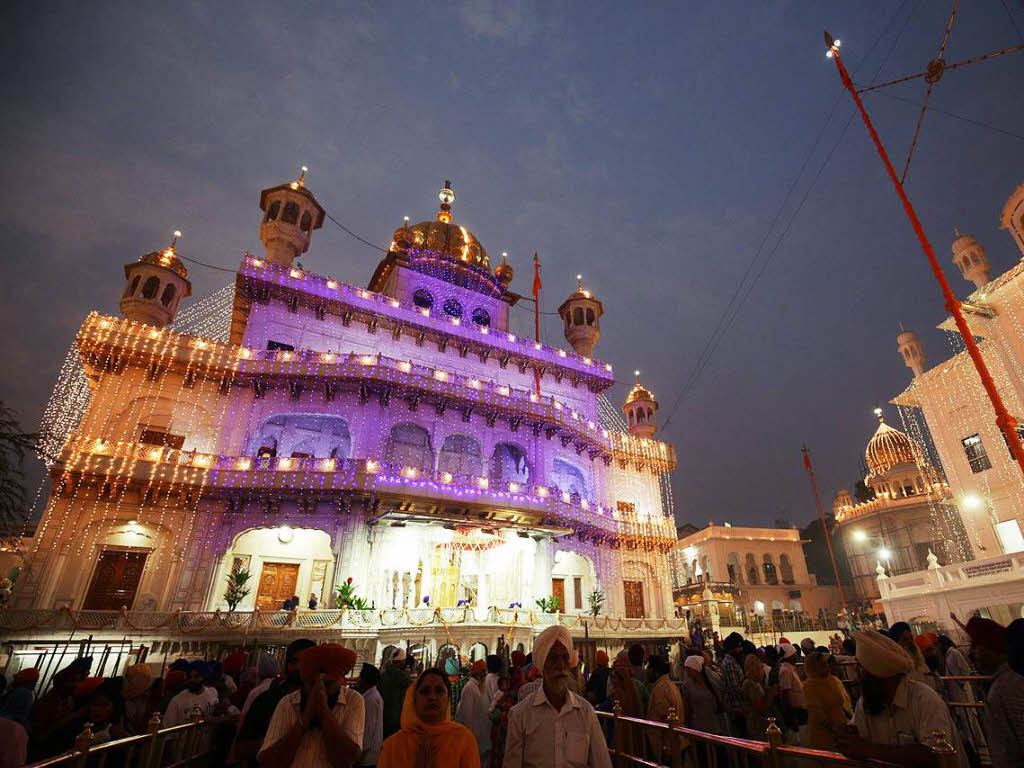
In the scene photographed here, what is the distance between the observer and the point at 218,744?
5352 mm

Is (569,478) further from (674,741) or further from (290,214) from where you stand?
(674,741)

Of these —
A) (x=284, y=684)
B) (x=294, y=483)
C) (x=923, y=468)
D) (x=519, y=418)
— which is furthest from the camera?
(x=923, y=468)

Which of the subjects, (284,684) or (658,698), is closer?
(284,684)

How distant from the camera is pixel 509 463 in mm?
27172

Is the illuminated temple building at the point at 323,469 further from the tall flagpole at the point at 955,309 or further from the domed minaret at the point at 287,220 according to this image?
the tall flagpole at the point at 955,309

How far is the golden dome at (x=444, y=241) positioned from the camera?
33.2 m

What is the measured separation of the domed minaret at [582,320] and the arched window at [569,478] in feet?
27.3

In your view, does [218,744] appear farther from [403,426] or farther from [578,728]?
[403,426]

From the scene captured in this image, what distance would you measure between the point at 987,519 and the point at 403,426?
28.2 metres

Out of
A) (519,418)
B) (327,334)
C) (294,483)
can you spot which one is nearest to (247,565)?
(294,483)

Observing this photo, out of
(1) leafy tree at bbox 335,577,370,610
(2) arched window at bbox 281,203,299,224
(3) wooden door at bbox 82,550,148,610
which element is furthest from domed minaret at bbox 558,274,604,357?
(3) wooden door at bbox 82,550,148,610

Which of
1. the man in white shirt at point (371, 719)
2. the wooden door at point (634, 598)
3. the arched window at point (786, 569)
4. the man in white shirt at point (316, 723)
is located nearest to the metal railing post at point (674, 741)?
the man in white shirt at point (316, 723)

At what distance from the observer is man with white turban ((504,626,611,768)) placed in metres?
3.51

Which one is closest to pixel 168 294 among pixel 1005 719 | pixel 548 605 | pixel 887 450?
pixel 548 605
